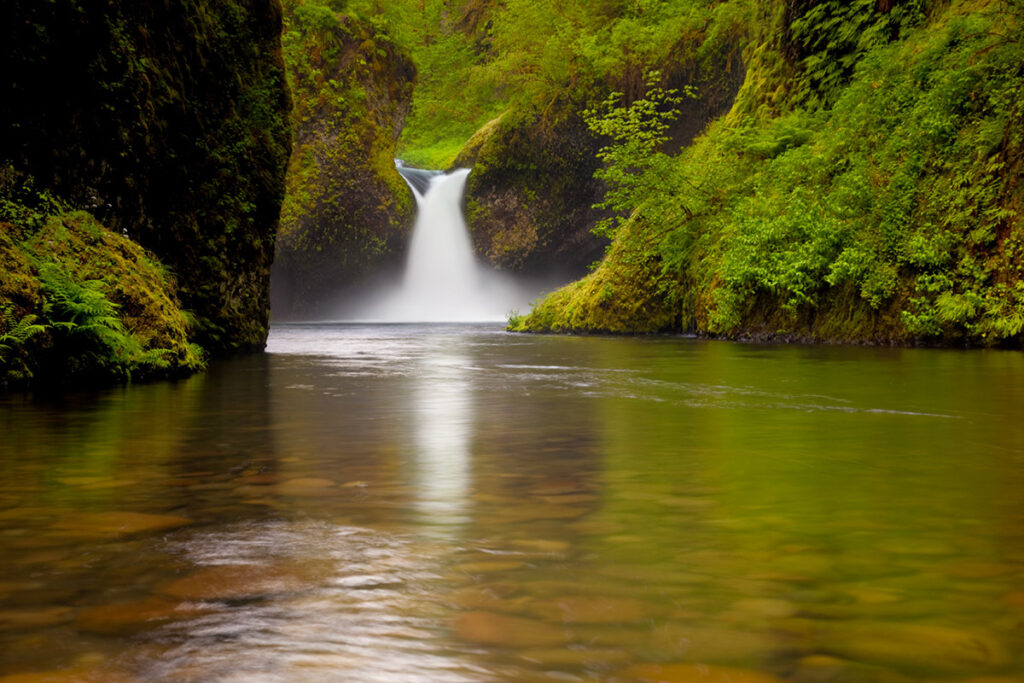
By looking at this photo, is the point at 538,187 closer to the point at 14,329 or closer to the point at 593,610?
the point at 14,329

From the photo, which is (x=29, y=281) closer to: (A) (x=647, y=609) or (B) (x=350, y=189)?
(A) (x=647, y=609)

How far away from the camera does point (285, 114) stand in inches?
636

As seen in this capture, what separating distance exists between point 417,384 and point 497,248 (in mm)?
30319

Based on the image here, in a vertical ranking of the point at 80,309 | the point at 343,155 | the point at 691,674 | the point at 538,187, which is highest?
the point at 343,155

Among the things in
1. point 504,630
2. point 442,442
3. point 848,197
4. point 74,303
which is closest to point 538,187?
point 848,197

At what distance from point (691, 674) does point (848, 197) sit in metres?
15.6

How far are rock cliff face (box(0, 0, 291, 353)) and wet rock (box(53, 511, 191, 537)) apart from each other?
7639 millimetres

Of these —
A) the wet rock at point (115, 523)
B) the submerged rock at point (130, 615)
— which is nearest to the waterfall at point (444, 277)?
the wet rock at point (115, 523)

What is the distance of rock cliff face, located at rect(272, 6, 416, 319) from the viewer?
3762 cm

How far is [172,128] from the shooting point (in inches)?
508

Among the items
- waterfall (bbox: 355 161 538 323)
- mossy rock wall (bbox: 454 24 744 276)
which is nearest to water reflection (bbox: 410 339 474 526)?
mossy rock wall (bbox: 454 24 744 276)

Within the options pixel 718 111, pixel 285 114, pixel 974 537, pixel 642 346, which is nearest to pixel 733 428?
pixel 974 537

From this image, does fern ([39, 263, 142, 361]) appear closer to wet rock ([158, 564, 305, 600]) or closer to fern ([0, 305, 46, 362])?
fern ([0, 305, 46, 362])

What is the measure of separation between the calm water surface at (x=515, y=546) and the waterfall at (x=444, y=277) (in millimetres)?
32743
